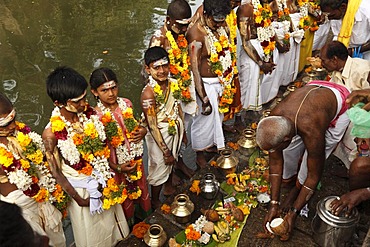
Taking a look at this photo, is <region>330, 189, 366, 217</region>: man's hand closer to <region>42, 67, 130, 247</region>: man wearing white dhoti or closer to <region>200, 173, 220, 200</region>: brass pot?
<region>200, 173, 220, 200</region>: brass pot

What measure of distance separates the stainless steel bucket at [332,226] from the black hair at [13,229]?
90.9 inches

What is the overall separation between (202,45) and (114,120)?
181 cm

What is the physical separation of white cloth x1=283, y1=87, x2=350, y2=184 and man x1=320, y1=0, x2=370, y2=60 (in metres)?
1.99

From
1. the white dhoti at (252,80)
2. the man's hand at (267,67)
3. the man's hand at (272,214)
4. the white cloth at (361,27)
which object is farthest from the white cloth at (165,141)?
the white cloth at (361,27)

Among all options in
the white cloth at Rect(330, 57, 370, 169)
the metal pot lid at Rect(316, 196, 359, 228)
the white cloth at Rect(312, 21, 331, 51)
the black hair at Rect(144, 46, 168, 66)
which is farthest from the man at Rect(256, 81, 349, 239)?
the white cloth at Rect(312, 21, 331, 51)

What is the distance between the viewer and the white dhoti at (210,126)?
5.06 m

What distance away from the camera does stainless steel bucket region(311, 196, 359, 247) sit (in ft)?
9.88

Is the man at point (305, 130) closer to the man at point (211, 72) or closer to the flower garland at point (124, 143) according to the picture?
the flower garland at point (124, 143)

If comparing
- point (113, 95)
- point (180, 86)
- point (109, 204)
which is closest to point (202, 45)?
point (180, 86)

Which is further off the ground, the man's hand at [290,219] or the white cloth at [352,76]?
the white cloth at [352,76]

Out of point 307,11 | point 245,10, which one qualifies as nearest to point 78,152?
point 245,10

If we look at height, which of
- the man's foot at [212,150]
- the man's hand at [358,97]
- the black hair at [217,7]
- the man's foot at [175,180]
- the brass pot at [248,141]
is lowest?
the man's foot at [175,180]

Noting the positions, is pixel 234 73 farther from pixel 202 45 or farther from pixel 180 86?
pixel 180 86

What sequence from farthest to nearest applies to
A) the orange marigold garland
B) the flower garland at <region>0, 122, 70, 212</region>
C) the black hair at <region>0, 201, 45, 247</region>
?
the orange marigold garland → the flower garland at <region>0, 122, 70, 212</region> → the black hair at <region>0, 201, 45, 247</region>
